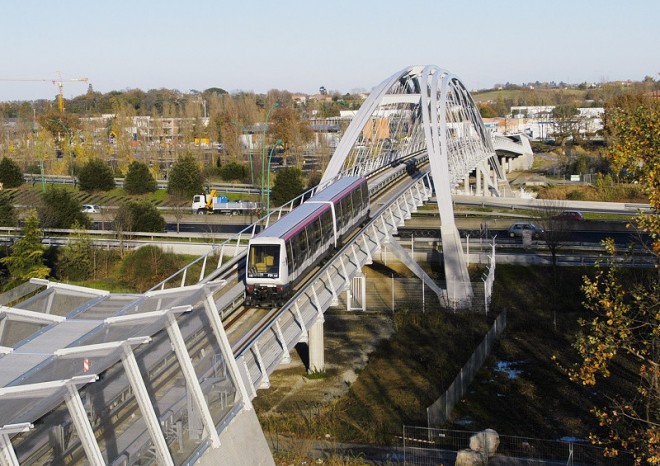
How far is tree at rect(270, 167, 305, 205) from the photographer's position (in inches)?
2389

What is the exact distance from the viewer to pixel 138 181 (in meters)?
69.1

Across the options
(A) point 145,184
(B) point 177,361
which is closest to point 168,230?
(A) point 145,184

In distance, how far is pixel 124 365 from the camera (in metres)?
10.6

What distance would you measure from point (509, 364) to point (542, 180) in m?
48.2

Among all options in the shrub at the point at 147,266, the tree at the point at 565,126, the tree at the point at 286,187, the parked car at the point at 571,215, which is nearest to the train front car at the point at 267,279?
the shrub at the point at 147,266

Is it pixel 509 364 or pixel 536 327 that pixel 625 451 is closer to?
pixel 509 364

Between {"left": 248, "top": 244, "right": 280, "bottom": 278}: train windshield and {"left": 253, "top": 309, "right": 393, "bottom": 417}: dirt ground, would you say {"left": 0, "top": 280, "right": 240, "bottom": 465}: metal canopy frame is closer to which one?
{"left": 248, "top": 244, "right": 280, "bottom": 278}: train windshield

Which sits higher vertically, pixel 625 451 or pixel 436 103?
pixel 436 103

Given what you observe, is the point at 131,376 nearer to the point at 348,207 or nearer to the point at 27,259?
the point at 348,207

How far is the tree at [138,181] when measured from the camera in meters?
69.1

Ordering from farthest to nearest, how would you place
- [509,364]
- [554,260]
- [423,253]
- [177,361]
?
[423,253]
[554,260]
[509,364]
[177,361]

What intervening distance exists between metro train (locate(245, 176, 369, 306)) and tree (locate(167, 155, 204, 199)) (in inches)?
1391

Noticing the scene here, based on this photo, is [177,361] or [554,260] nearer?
[177,361]

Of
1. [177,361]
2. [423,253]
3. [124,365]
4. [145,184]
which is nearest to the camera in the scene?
[124,365]
